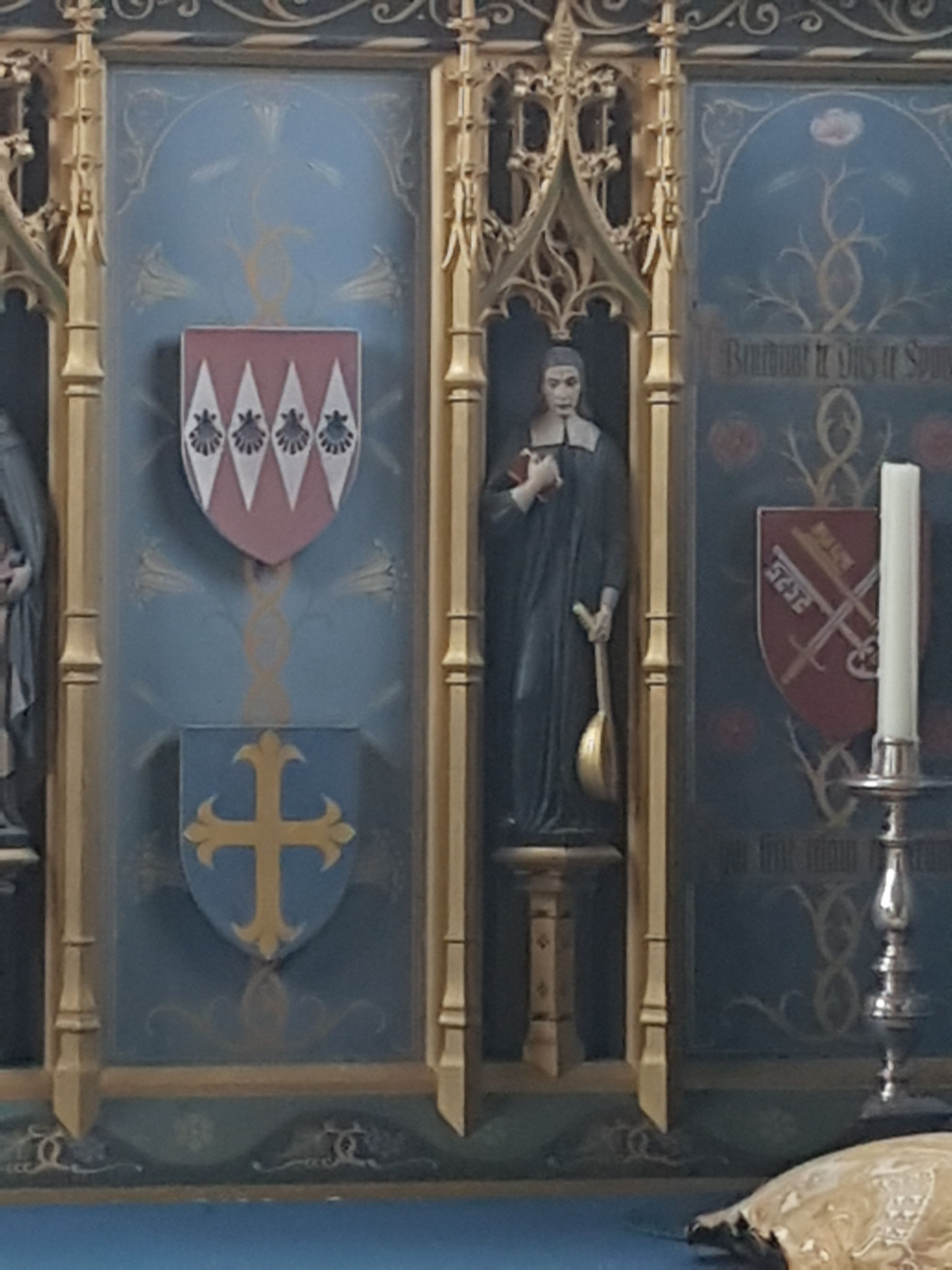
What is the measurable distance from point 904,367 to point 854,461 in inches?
7.1

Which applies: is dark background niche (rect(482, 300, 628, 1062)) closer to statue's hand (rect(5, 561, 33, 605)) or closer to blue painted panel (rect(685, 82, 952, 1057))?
blue painted panel (rect(685, 82, 952, 1057))

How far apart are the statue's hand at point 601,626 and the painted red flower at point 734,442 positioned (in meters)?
0.32

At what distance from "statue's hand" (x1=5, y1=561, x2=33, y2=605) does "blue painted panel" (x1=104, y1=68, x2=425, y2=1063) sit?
137 millimetres

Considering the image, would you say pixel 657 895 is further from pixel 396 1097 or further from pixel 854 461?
pixel 854 461

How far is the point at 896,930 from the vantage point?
3.17 metres

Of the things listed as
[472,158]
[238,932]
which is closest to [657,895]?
[238,932]

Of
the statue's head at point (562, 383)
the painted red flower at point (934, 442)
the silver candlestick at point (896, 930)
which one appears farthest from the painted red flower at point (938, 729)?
the statue's head at point (562, 383)

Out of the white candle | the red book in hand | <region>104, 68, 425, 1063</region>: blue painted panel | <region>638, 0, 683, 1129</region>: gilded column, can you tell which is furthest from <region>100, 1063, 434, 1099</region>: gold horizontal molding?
the white candle

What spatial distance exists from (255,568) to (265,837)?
44 cm

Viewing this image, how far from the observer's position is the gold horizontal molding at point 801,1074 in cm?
383

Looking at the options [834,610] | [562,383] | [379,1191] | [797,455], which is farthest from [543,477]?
[379,1191]

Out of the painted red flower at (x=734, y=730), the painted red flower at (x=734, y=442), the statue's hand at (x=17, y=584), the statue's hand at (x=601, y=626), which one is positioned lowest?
the painted red flower at (x=734, y=730)

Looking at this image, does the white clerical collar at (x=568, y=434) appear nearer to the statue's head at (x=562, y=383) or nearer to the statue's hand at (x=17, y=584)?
the statue's head at (x=562, y=383)

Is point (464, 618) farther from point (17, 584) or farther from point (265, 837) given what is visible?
point (17, 584)
